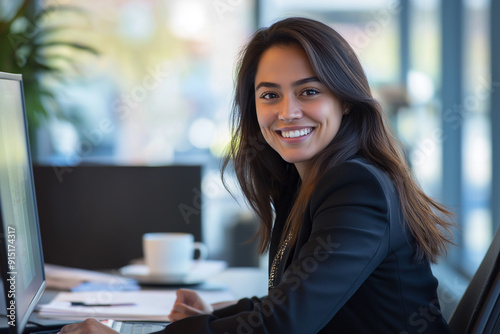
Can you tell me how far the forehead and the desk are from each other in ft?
1.99

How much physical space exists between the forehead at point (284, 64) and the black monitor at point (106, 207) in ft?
2.91

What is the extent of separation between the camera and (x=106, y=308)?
1.41m

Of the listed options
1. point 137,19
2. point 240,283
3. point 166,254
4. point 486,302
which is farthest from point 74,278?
point 137,19

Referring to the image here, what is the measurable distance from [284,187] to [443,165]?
3339 mm

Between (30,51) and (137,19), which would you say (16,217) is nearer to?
(30,51)

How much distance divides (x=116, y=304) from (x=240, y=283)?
1.58 feet

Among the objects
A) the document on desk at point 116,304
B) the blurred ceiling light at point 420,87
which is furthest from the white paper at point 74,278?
the blurred ceiling light at point 420,87

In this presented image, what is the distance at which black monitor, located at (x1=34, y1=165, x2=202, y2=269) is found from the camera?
211 centimetres

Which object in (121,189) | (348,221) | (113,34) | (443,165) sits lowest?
(443,165)

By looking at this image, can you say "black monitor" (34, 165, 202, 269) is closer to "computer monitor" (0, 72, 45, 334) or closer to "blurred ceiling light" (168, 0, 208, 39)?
"computer monitor" (0, 72, 45, 334)

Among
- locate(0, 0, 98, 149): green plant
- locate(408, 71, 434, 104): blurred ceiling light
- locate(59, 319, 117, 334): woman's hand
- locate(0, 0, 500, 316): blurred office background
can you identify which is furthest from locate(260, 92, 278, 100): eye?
locate(408, 71, 434, 104): blurred ceiling light

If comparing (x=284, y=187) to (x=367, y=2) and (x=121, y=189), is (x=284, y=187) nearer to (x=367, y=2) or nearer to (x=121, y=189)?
(x=121, y=189)

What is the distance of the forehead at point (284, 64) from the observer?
129 centimetres

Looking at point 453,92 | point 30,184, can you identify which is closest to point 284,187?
point 30,184
